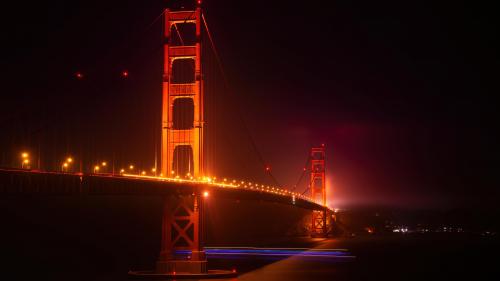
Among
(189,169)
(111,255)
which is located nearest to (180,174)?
(189,169)

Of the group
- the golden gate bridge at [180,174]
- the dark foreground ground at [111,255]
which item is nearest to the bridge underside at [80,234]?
the dark foreground ground at [111,255]

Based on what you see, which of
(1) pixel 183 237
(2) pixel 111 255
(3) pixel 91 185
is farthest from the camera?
(2) pixel 111 255

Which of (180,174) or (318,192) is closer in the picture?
(180,174)

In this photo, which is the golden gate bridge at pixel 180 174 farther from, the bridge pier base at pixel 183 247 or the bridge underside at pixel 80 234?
the bridge underside at pixel 80 234

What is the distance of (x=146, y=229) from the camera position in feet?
276

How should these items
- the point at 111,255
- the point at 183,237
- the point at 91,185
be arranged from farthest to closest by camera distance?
the point at 111,255
the point at 183,237
the point at 91,185

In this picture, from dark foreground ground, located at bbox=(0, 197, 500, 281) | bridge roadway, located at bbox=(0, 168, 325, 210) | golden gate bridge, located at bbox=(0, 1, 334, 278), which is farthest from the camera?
dark foreground ground, located at bbox=(0, 197, 500, 281)

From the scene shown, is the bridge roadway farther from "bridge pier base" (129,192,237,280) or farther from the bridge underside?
the bridge underside

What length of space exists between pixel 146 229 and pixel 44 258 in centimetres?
2146

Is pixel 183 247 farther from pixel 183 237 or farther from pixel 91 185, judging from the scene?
pixel 91 185

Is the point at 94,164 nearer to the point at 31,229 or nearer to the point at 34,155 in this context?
the point at 34,155

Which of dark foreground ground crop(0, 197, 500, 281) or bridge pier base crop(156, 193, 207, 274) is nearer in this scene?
bridge pier base crop(156, 193, 207, 274)

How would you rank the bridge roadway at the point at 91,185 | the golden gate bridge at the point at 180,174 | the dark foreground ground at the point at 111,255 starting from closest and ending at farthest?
the bridge roadway at the point at 91,185 < the golden gate bridge at the point at 180,174 < the dark foreground ground at the point at 111,255

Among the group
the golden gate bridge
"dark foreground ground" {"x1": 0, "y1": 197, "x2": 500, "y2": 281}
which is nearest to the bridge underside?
"dark foreground ground" {"x1": 0, "y1": 197, "x2": 500, "y2": 281}
